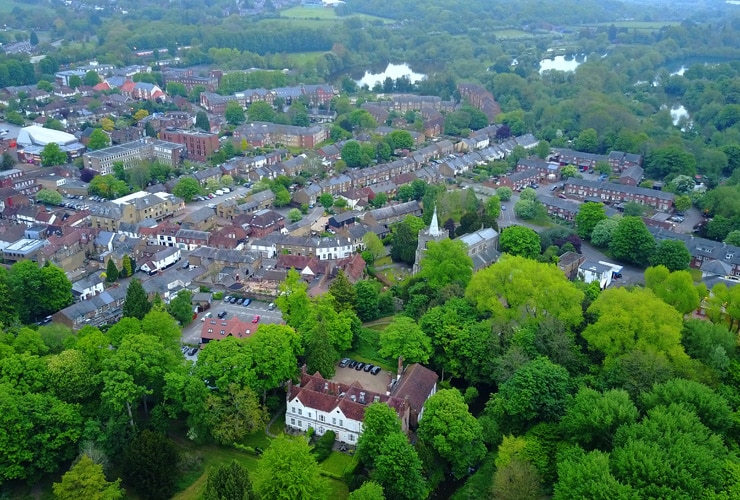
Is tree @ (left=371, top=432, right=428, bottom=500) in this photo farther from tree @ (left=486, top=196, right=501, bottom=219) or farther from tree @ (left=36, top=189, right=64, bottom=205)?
tree @ (left=36, top=189, right=64, bottom=205)

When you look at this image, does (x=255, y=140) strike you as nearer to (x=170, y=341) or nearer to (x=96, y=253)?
(x=96, y=253)

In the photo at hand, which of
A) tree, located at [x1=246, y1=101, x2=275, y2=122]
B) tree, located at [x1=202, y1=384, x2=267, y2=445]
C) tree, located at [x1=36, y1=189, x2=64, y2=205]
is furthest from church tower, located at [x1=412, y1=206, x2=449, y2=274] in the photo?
tree, located at [x1=246, y1=101, x2=275, y2=122]

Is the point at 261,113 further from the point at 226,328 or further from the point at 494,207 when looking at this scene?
the point at 226,328

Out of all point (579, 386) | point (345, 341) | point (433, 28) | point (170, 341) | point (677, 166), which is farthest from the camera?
point (433, 28)

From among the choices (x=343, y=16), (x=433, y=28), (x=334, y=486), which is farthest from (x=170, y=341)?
(x=343, y=16)

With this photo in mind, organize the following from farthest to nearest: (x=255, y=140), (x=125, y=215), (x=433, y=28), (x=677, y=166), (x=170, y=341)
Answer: (x=433, y=28) < (x=255, y=140) < (x=677, y=166) < (x=125, y=215) < (x=170, y=341)

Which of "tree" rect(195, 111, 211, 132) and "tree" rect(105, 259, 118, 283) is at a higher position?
"tree" rect(105, 259, 118, 283)
